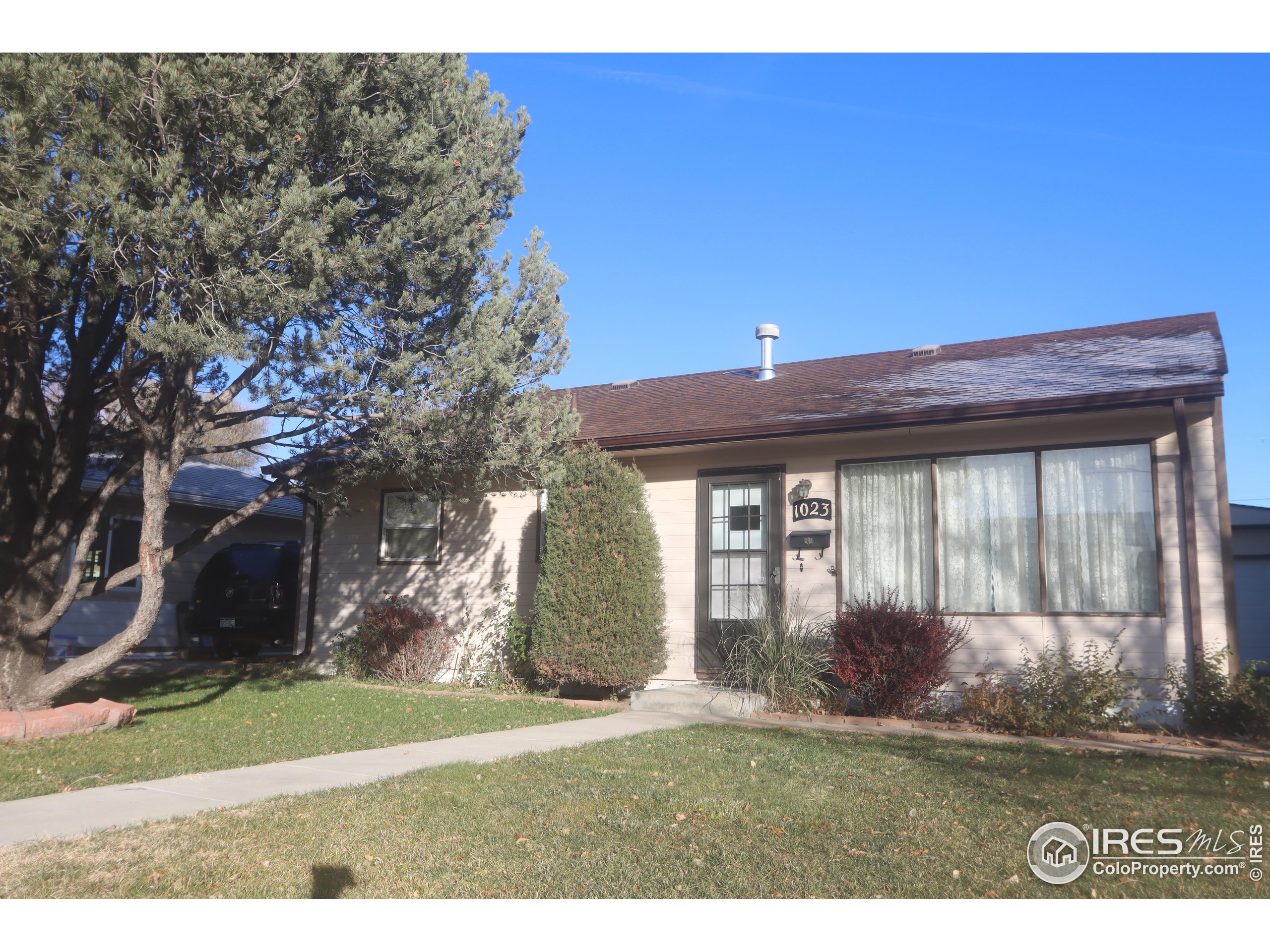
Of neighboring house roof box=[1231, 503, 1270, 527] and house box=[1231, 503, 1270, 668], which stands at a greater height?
neighboring house roof box=[1231, 503, 1270, 527]

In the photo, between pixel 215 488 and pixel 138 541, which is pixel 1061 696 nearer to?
pixel 138 541

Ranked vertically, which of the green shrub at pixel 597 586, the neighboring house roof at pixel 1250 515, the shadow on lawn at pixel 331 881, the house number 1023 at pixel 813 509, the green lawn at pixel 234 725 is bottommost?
the green lawn at pixel 234 725

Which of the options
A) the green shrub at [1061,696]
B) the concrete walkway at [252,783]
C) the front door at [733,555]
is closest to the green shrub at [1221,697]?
the green shrub at [1061,696]

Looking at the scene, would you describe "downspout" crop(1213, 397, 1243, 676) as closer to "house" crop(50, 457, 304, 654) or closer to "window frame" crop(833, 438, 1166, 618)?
"window frame" crop(833, 438, 1166, 618)

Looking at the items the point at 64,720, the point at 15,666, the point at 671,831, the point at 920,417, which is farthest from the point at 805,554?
the point at 15,666

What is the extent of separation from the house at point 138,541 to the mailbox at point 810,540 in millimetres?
9570

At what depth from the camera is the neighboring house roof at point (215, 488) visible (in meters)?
15.1

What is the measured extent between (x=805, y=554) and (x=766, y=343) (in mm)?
5091

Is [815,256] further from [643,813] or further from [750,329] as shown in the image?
[643,813]

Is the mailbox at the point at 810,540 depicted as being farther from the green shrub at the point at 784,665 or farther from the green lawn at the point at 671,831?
the green lawn at the point at 671,831

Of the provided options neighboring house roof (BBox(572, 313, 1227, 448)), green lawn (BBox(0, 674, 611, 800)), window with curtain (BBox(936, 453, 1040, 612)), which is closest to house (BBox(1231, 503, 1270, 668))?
neighboring house roof (BBox(572, 313, 1227, 448))

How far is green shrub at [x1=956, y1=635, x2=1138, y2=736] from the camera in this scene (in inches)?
307

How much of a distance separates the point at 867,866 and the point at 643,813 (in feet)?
4.24

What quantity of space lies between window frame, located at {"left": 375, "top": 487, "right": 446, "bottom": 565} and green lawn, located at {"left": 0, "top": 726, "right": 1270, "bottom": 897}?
21.2ft
